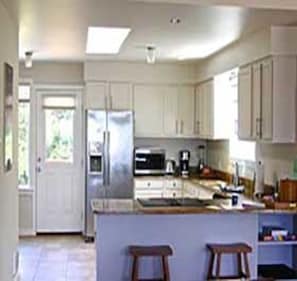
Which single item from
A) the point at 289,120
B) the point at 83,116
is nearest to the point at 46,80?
the point at 83,116

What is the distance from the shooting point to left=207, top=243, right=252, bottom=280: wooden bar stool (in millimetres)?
4701

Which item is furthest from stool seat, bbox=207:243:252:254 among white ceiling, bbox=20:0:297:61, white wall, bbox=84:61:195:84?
white wall, bbox=84:61:195:84

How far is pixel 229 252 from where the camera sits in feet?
15.4

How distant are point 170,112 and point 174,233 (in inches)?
148

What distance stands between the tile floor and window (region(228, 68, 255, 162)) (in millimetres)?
2226

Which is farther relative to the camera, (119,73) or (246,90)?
(119,73)

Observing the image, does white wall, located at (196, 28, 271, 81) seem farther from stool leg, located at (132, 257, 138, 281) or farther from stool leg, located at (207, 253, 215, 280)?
stool leg, located at (132, 257, 138, 281)

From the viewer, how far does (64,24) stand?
5.32 m

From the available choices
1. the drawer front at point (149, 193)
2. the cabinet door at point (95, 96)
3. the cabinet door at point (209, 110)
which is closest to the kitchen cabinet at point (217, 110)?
the cabinet door at point (209, 110)

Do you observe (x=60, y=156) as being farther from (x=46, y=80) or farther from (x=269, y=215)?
(x=269, y=215)

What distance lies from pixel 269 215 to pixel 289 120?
35.5 inches

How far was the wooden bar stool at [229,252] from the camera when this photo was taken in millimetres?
4701

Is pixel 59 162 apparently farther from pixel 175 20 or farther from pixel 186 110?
pixel 175 20

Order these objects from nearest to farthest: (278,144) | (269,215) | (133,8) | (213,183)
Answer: (133,8), (269,215), (278,144), (213,183)
